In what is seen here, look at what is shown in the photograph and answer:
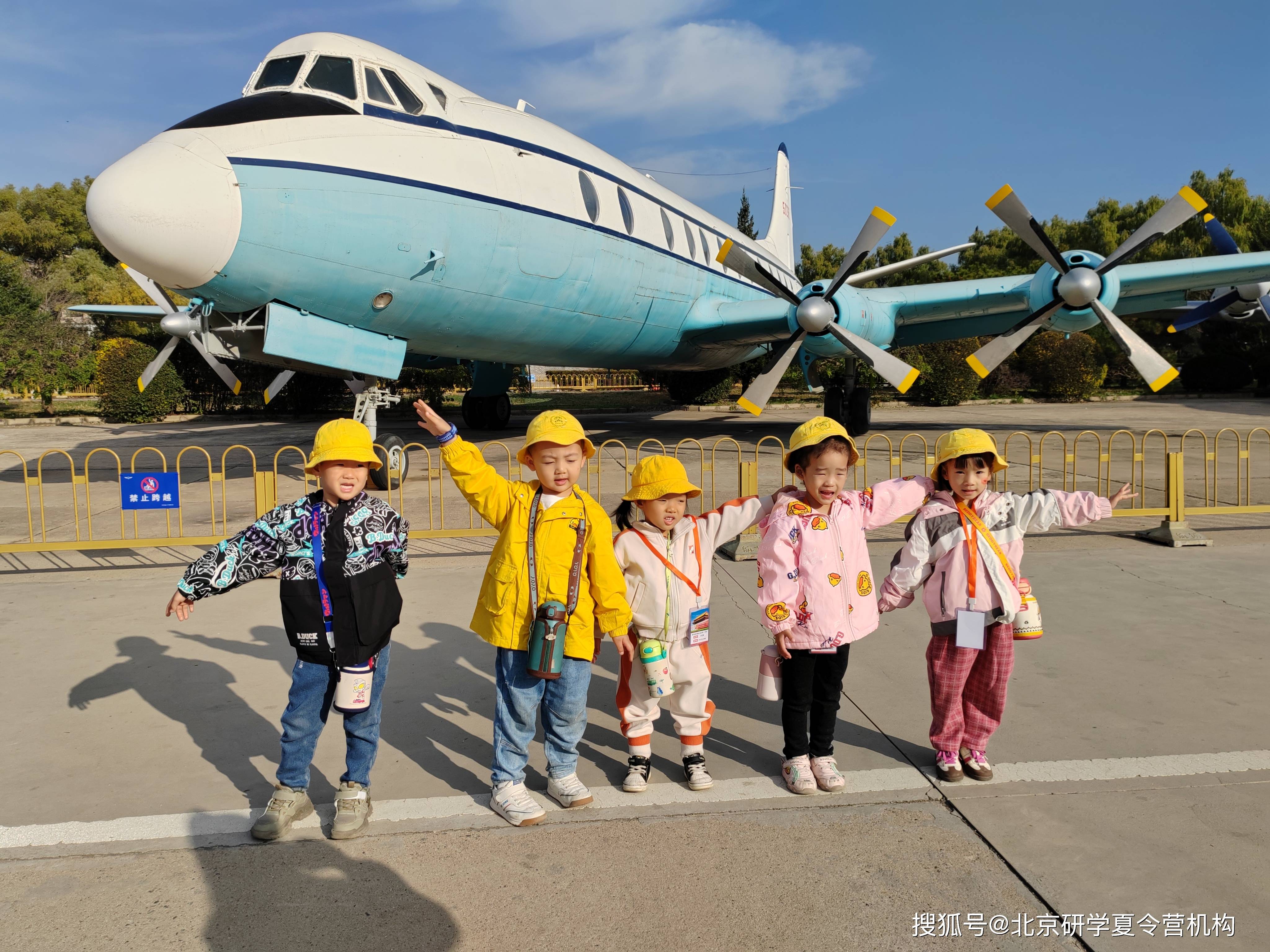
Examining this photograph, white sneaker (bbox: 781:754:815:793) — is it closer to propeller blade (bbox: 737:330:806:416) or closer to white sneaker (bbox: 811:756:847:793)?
white sneaker (bbox: 811:756:847:793)

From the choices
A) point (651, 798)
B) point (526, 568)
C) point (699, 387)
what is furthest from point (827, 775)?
point (699, 387)

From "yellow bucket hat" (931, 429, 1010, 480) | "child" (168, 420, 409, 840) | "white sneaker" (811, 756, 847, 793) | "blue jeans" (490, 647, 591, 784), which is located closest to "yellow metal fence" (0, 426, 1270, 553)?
"yellow bucket hat" (931, 429, 1010, 480)

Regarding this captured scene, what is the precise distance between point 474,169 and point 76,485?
7.22m

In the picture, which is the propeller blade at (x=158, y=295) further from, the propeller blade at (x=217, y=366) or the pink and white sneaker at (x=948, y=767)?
the pink and white sneaker at (x=948, y=767)

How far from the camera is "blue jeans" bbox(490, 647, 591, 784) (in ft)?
10.3

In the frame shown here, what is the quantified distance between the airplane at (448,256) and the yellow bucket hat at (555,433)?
5.86 m

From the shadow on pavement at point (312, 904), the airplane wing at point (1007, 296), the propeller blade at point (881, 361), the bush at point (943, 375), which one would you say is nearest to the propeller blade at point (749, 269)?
the propeller blade at point (881, 361)

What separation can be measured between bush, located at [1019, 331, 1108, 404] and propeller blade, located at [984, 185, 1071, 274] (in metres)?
22.3

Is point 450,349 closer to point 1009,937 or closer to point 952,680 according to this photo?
point 952,680

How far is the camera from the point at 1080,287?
12.1 metres

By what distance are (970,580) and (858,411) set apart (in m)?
14.1

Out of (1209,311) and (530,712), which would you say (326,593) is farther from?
(1209,311)

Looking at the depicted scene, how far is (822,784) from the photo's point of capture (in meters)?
3.28

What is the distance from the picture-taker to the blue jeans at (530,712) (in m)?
3.13
